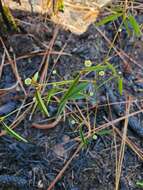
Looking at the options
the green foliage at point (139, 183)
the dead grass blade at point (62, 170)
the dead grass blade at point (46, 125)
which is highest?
the dead grass blade at point (46, 125)

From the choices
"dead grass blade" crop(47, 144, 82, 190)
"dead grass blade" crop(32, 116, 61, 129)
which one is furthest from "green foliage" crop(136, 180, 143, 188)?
"dead grass blade" crop(32, 116, 61, 129)

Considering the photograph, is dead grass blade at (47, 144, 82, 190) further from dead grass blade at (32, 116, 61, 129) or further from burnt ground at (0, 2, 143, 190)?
dead grass blade at (32, 116, 61, 129)

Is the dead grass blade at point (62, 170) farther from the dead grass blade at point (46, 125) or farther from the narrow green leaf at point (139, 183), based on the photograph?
the narrow green leaf at point (139, 183)

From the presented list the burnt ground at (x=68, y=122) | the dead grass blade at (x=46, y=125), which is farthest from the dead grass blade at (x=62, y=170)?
the dead grass blade at (x=46, y=125)

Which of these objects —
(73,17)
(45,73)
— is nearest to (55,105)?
(45,73)

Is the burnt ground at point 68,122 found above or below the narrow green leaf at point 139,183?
above

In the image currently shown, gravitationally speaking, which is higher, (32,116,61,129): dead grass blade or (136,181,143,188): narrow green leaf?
(32,116,61,129): dead grass blade

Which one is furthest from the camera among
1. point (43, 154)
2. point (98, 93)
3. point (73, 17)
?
point (73, 17)

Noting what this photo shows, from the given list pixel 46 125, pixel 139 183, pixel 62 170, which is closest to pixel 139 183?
pixel 139 183

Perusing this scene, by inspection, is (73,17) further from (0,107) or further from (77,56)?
(0,107)
